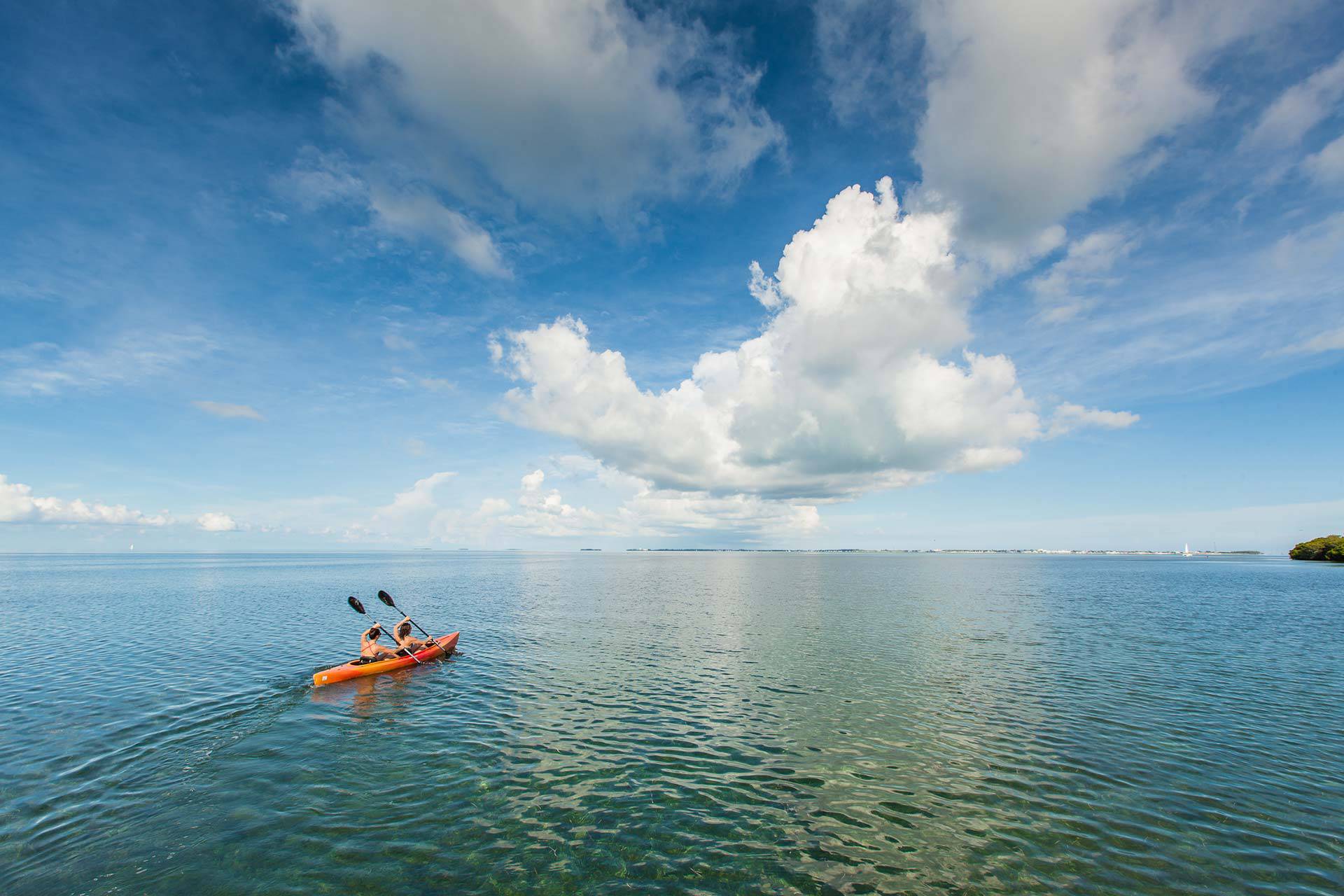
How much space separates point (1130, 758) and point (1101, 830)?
24.6 feet

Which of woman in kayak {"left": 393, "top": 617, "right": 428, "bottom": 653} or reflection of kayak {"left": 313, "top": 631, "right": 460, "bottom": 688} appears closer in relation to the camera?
reflection of kayak {"left": 313, "top": 631, "right": 460, "bottom": 688}

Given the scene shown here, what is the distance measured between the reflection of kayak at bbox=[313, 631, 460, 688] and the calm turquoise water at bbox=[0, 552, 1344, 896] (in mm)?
1280

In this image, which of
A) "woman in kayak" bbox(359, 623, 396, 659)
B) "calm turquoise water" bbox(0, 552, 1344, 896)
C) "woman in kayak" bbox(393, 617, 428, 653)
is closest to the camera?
"calm turquoise water" bbox(0, 552, 1344, 896)

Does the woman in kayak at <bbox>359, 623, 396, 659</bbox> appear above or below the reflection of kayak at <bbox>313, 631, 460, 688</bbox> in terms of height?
above

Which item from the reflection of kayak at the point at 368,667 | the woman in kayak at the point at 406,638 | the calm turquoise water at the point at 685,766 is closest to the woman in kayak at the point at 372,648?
the reflection of kayak at the point at 368,667

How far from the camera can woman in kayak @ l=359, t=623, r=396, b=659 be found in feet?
118

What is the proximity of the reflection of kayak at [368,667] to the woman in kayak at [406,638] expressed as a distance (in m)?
0.59

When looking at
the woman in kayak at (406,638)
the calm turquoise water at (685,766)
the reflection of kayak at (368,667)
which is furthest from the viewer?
the woman in kayak at (406,638)

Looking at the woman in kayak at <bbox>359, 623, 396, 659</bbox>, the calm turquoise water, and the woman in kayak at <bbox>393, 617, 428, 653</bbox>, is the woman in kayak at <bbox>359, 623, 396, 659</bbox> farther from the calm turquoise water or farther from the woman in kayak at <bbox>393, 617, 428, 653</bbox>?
the calm turquoise water

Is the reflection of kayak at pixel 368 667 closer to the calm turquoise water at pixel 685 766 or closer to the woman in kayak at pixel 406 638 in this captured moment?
the woman in kayak at pixel 406 638

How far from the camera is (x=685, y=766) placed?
21.2 meters

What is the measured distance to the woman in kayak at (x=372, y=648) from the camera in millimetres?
36062

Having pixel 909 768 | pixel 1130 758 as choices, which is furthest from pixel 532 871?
pixel 1130 758

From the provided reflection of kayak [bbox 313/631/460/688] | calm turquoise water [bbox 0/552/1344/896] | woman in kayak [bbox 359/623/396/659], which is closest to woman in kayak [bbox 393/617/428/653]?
reflection of kayak [bbox 313/631/460/688]
